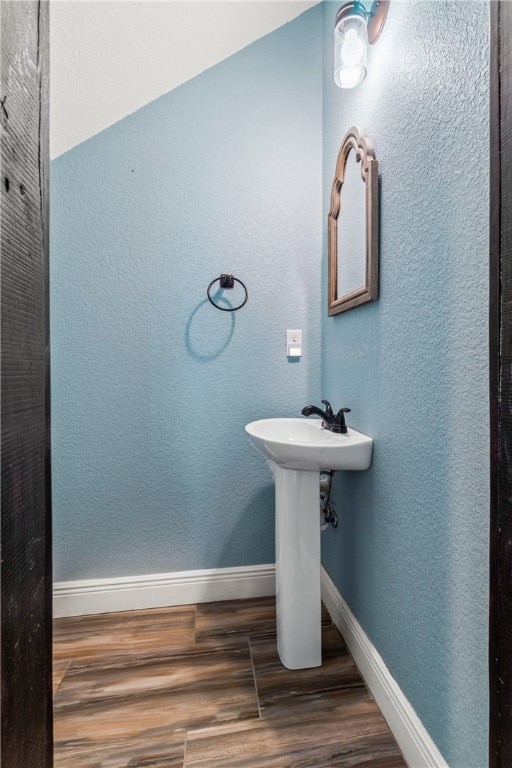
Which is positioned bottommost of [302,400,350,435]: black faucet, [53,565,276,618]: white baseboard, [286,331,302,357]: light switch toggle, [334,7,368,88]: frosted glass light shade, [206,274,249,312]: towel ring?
[53,565,276,618]: white baseboard

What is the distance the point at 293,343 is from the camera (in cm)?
163

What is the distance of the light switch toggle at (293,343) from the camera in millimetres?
1628

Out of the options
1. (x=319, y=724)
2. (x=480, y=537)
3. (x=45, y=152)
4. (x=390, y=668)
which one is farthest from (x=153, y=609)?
(x=45, y=152)

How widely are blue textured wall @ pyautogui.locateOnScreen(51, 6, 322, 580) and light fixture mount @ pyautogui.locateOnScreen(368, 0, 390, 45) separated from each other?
0.52 m

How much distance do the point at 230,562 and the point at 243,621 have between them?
24 centimetres

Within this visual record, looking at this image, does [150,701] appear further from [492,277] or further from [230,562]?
[492,277]

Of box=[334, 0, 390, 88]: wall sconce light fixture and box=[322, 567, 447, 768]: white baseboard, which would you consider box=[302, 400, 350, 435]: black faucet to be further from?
box=[334, 0, 390, 88]: wall sconce light fixture

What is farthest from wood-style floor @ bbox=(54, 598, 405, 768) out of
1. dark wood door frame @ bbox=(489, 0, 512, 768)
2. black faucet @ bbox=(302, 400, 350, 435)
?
black faucet @ bbox=(302, 400, 350, 435)

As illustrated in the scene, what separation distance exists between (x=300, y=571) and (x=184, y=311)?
44.3 inches

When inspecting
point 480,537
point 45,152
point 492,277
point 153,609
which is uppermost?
point 45,152

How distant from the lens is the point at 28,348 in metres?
0.46

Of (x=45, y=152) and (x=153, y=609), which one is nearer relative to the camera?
(x=45, y=152)

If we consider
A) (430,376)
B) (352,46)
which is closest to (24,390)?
(430,376)

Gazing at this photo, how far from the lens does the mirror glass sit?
118cm
